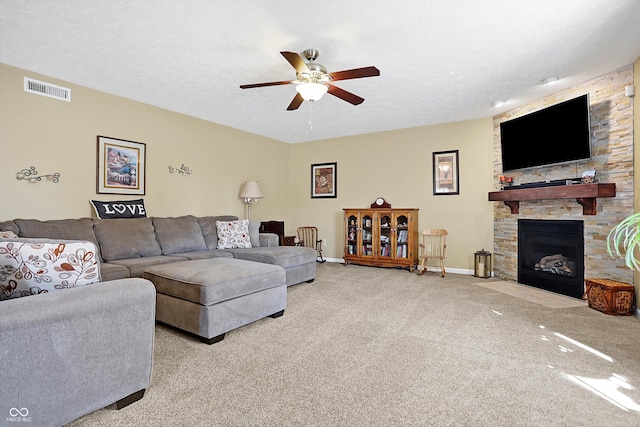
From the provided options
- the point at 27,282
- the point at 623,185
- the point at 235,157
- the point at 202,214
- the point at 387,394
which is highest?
the point at 235,157

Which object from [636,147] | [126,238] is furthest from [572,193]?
[126,238]

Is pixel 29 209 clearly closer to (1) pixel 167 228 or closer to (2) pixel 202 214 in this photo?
(1) pixel 167 228

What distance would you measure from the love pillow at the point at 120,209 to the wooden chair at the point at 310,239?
9.88 ft

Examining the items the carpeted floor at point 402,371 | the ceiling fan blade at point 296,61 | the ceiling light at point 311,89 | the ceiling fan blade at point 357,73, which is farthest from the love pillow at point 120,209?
the ceiling fan blade at point 357,73

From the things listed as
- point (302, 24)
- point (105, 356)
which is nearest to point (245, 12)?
point (302, 24)

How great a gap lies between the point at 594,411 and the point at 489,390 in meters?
0.47

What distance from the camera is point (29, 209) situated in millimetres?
3359

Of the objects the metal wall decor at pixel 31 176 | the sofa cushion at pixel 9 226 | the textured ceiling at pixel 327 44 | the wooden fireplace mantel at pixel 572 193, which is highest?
the textured ceiling at pixel 327 44

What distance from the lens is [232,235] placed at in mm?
4613

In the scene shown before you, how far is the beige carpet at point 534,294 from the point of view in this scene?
11.6 ft

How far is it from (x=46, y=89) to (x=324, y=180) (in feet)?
14.4

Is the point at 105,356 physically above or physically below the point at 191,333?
above

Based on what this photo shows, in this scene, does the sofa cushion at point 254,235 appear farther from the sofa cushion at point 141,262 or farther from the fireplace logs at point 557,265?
the fireplace logs at point 557,265

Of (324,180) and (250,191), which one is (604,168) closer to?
(324,180)
